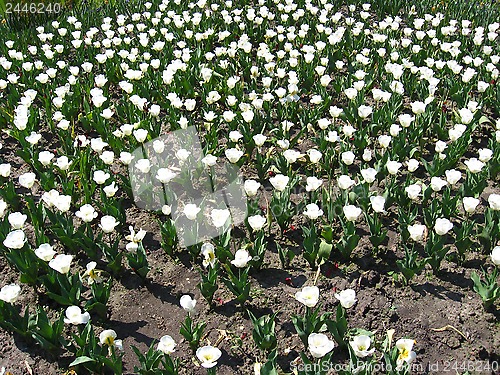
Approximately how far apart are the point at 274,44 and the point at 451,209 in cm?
314

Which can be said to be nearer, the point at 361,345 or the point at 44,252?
the point at 361,345

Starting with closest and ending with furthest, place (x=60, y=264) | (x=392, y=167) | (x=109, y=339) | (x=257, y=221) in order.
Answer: (x=109, y=339) → (x=60, y=264) → (x=257, y=221) → (x=392, y=167)

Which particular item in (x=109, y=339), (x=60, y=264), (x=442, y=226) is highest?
(x=442, y=226)

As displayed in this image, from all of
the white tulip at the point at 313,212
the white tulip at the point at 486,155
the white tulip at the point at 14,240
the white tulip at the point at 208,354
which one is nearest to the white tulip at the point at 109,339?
the white tulip at the point at 208,354

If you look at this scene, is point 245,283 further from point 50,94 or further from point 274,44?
point 274,44

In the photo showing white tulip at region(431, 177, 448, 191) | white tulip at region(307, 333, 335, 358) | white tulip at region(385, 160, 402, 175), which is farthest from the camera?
white tulip at region(385, 160, 402, 175)

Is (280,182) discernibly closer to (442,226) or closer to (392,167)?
(392,167)

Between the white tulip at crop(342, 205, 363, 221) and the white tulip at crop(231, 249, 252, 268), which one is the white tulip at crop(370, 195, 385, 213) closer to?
the white tulip at crop(342, 205, 363, 221)

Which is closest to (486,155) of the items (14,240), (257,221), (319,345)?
(257,221)

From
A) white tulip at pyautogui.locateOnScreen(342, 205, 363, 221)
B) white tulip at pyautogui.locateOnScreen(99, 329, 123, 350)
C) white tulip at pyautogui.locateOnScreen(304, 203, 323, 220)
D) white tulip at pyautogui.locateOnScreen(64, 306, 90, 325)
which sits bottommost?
white tulip at pyautogui.locateOnScreen(99, 329, 123, 350)

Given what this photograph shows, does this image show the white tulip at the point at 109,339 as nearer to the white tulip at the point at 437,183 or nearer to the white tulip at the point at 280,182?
the white tulip at the point at 280,182

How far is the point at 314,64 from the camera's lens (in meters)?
5.51

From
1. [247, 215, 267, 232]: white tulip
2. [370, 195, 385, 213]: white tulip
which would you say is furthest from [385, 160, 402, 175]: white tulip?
[247, 215, 267, 232]: white tulip

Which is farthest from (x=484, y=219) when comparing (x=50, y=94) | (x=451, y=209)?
(x=50, y=94)
